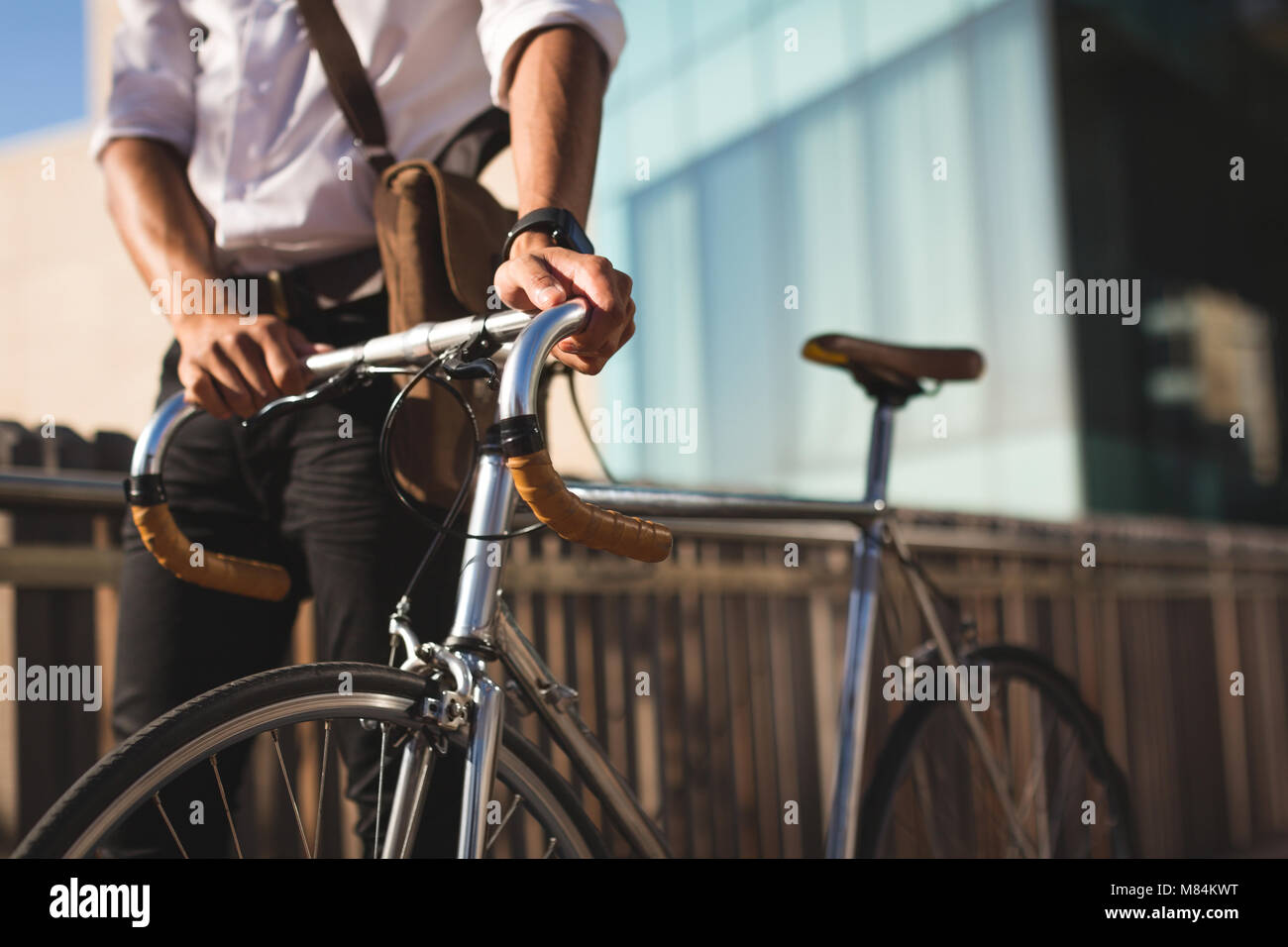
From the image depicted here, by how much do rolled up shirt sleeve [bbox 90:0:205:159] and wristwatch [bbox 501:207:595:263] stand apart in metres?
0.61

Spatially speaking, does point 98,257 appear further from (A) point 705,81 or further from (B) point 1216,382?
(B) point 1216,382

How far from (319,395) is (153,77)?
57cm

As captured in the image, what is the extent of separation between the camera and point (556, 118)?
1.21 meters

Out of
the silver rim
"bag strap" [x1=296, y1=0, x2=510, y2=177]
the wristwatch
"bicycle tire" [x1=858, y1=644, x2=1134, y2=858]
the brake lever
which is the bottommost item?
"bicycle tire" [x1=858, y1=644, x2=1134, y2=858]

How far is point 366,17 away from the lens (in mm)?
1339

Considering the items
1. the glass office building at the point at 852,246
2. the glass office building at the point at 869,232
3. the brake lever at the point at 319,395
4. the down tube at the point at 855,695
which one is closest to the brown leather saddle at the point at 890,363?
the down tube at the point at 855,695

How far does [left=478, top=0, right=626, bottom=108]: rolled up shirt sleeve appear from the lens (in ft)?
4.04

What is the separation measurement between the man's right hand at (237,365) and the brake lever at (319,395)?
20mm

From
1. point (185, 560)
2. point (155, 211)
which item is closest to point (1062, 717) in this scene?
point (185, 560)

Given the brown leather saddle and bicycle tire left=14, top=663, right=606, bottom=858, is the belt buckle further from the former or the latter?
the brown leather saddle

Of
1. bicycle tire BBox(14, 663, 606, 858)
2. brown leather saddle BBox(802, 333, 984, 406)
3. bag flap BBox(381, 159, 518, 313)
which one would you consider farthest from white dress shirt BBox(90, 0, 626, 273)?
brown leather saddle BBox(802, 333, 984, 406)
